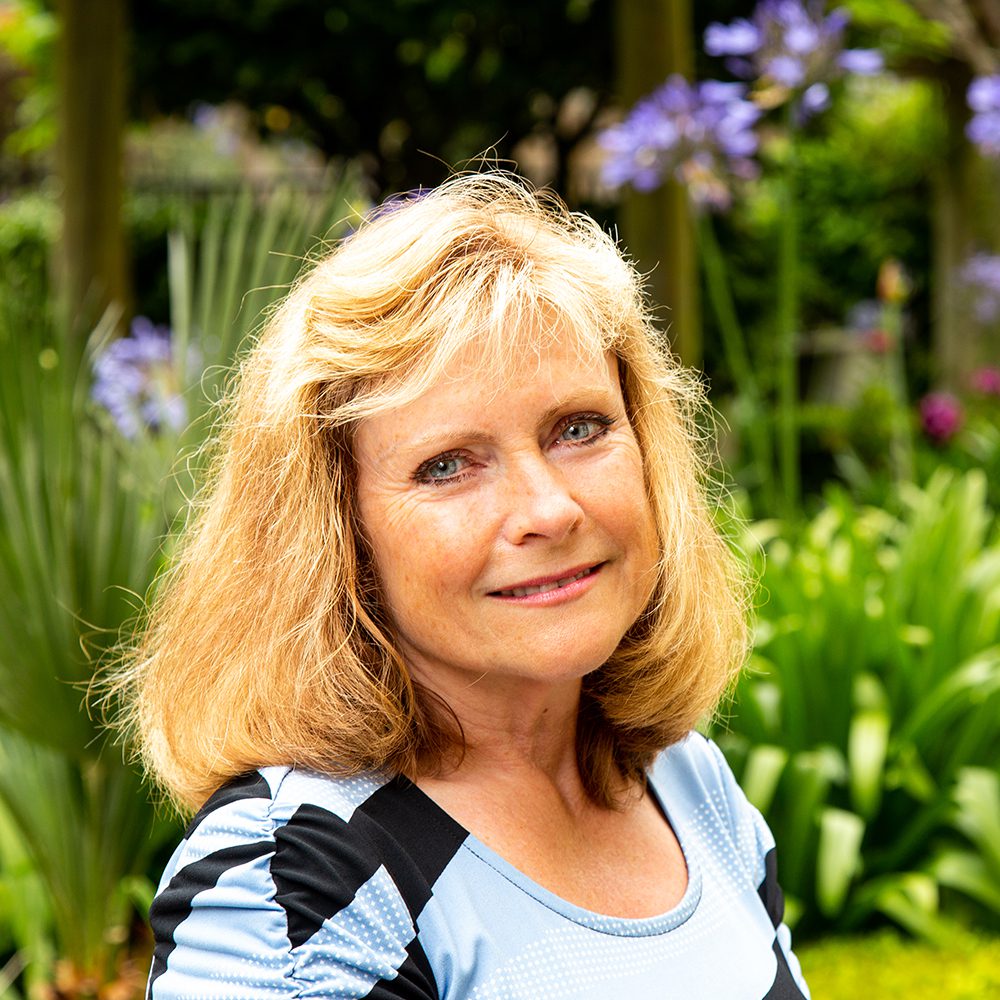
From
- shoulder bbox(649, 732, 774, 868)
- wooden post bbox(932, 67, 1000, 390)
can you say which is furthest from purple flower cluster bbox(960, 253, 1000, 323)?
shoulder bbox(649, 732, 774, 868)

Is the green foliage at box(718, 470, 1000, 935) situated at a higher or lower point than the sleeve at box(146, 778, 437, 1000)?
lower

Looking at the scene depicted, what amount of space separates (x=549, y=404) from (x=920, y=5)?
428 cm

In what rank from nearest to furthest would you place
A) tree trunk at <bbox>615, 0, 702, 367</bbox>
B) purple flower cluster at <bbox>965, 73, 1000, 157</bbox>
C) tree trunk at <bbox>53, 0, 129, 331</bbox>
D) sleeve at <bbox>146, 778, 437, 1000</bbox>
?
1. sleeve at <bbox>146, 778, 437, 1000</bbox>
2. purple flower cluster at <bbox>965, 73, 1000, 157</bbox>
3. tree trunk at <bbox>615, 0, 702, 367</bbox>
4. tree trunk at <bbox>53, 0, 129, 331</bbox>

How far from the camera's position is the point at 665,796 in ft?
5.27

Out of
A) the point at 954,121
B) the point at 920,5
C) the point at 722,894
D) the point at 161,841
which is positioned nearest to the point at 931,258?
the point at 954,121

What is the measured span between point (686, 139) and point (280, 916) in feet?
11.8

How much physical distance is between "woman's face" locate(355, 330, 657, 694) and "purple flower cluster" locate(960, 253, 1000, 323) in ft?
19.3

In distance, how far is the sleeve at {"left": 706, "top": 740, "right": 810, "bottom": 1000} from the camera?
5.20ft

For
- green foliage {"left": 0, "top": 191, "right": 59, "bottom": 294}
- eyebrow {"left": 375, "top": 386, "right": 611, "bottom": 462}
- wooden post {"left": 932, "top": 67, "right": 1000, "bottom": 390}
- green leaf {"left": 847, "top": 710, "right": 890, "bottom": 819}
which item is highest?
eyebrow {"left": 375, "top": 386, "right": 611, "bottom": 462}

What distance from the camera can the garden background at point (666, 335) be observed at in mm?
2438

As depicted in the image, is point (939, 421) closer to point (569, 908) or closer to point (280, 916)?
point (569, 908)

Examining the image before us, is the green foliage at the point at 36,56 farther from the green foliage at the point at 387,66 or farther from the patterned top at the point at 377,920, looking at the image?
the patterned top at the point at 377,920

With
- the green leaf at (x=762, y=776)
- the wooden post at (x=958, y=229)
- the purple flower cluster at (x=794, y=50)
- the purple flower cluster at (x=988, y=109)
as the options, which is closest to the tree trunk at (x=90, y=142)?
the purple flower cluster at (x=794, y=50)

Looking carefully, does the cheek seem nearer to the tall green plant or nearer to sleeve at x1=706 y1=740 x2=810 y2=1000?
sleeve at x1=706 y1=740 x2=810 y2=1000
